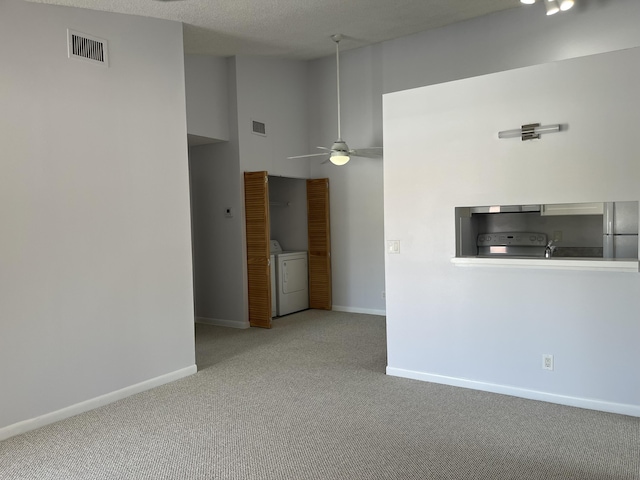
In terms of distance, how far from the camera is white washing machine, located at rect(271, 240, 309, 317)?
715 centimetres

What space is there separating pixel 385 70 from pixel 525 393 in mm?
4673

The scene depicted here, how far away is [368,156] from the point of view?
6.94 metres

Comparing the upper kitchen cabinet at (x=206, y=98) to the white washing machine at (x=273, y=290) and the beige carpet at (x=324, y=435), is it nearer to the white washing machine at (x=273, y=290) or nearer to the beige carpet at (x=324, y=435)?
the white washing machine at (x=273, y=290)

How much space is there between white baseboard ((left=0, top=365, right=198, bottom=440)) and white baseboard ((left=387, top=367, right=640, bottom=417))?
6.35 feet

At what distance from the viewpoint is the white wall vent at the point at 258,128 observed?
6.60 meters

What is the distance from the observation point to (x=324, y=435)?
3221 millimetres

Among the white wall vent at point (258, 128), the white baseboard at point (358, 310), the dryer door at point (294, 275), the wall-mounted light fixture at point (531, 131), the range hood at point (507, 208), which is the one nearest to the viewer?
the wall-mounted light fixture at point (531, 131)

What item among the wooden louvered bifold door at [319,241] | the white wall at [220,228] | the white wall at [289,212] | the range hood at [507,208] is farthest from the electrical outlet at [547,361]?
the white wall at [289,212]

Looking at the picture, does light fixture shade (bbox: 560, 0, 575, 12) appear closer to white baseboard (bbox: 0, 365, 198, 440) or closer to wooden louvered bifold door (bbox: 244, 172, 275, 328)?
wooden louvered bifold door (bbox: 244, 172, 275, 328)

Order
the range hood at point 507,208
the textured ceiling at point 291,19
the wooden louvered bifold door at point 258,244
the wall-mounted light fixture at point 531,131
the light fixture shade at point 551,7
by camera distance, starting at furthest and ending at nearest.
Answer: the wooden louvered bifold door at point 258,244 → the light fixture shade at point 551,7 → the textured ceiling at point 291,19 → the range hood at point 507,208 → the wall-mounted light fixture at point 531,131

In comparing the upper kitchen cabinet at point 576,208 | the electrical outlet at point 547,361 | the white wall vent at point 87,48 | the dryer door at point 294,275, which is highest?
the white wall vent at point 87,48

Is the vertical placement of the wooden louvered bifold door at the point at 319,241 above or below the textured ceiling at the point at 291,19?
below

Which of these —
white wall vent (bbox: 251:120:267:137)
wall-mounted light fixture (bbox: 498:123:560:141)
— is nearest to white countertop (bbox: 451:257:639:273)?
wall-mounted light fixture (bbox: 498:123:560:141)

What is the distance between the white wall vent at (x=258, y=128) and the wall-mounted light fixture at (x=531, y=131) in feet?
12.1
